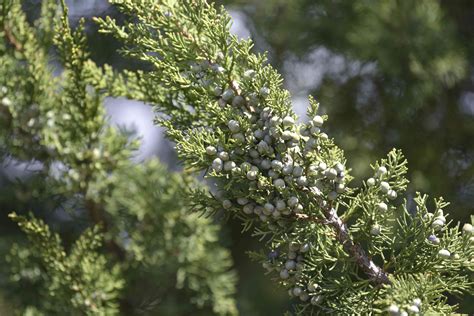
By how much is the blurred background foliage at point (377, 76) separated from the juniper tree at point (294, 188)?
575mm

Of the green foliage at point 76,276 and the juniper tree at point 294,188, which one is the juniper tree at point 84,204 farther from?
the juniper tree at point 294,188

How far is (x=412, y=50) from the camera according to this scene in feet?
4.40

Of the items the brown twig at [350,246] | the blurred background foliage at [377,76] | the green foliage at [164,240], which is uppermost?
the blurred background foliage at [377,76]

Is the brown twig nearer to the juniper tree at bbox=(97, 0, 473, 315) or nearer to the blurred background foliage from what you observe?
the juniper tree at bbox=(97, 0, 473, 315)

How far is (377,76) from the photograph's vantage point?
56.2 inches

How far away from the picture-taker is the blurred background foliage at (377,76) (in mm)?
1325

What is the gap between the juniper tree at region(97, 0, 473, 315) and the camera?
0.67 m

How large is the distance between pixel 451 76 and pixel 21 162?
889mm

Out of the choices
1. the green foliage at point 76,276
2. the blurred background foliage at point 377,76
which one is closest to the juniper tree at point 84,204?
the green foliage at point 76,276

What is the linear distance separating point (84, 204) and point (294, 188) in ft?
1.84

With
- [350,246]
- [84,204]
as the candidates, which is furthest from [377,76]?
[350,246]

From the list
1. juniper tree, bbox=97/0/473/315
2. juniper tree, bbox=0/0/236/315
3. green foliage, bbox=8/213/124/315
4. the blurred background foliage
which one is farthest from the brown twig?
the blurred background foliage

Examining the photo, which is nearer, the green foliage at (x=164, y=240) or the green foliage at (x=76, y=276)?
the green foliage at (x=76, y=276)

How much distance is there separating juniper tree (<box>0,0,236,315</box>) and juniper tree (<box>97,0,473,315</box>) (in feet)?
0.74
